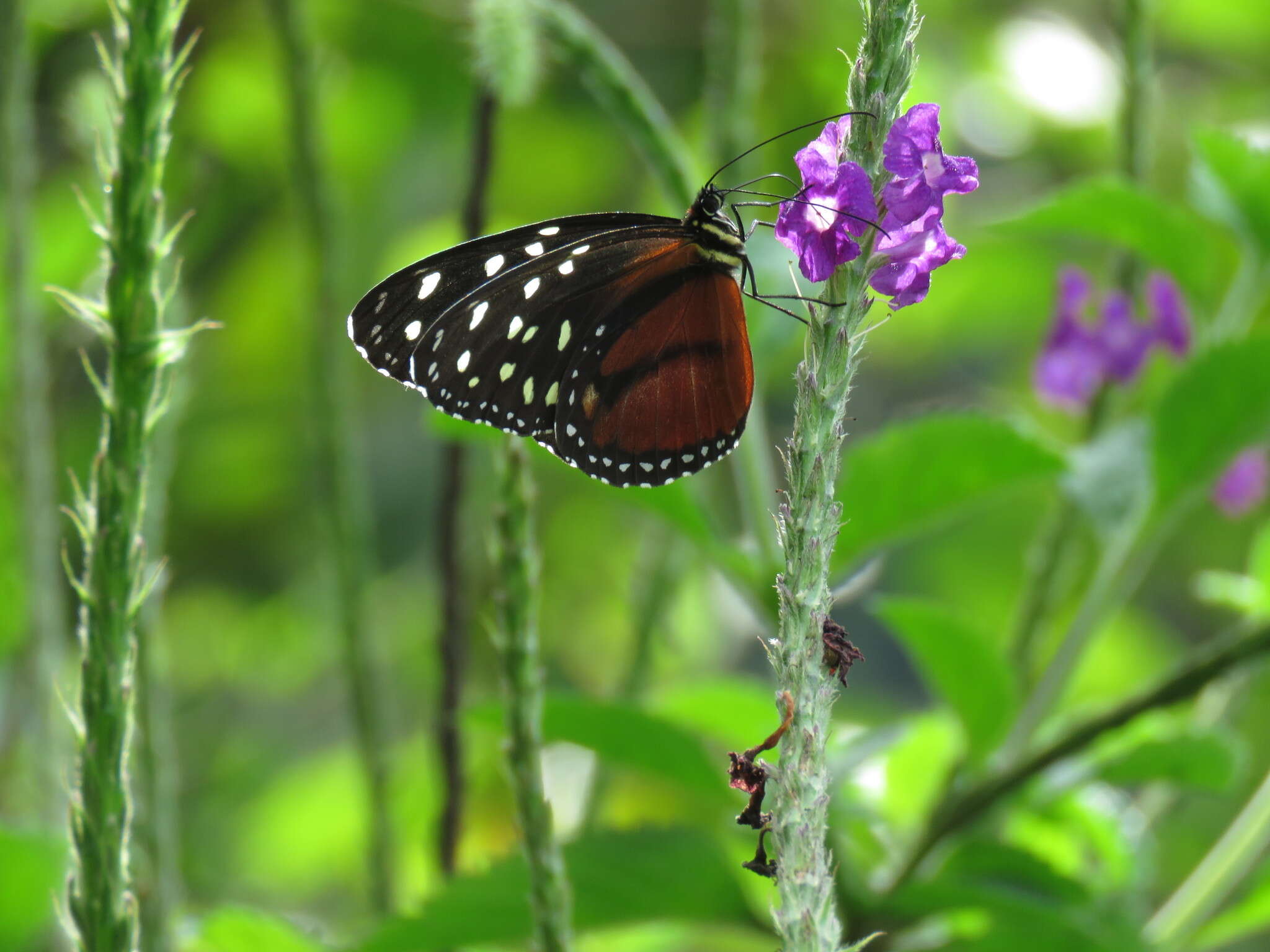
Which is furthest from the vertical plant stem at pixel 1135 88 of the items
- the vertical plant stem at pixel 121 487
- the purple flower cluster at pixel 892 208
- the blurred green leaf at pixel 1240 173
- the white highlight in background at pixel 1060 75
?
the white highlight in background at pixel 1060 75

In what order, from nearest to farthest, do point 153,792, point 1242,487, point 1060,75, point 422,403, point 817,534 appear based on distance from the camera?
point 817,534 → point 153,792 → point 1242,487 → point 1060,75 → point 422,403

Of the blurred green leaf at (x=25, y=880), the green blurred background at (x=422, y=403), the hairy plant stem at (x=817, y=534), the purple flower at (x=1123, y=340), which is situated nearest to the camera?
the hairy plant stem at (x=817, y=534)

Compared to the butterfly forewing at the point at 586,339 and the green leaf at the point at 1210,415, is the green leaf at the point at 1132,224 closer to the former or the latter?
the green leaf at the point at 1210,415

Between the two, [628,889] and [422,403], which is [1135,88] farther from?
[422,403]

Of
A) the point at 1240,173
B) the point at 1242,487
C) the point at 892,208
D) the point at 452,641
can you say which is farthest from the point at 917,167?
the point at 1242,487

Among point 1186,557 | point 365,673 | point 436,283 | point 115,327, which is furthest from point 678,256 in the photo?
point 1186,557
